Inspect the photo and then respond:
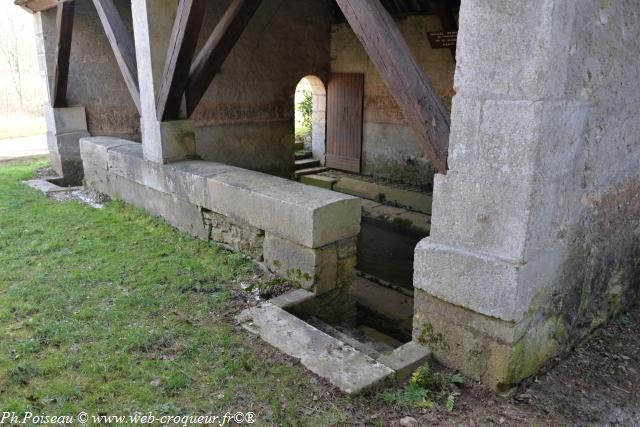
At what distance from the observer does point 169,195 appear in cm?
570

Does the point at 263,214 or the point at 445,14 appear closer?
the point at 263,214

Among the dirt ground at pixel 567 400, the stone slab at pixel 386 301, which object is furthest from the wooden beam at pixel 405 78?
the stone slab at pixel 386 301

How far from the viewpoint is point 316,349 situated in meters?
3.19

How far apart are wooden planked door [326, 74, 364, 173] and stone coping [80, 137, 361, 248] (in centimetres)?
565

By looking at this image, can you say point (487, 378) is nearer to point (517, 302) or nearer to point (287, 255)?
point (517, 302)

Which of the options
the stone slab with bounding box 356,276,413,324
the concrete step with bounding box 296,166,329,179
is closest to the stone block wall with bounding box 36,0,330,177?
the concrete step with bounding box 296,166,329,179

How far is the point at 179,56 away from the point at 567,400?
15.6ft

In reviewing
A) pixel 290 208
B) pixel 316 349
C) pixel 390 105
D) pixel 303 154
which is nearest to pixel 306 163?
pixel 303 154

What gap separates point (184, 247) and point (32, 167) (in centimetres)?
648

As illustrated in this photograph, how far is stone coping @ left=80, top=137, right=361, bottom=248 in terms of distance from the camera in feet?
12.7

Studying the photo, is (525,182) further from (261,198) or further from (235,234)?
(235,234)

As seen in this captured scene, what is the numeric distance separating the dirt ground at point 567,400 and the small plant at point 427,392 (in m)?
0.05

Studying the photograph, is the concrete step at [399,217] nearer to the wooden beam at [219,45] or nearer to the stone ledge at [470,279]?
the wooden beam at [219,45]

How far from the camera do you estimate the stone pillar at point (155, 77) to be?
555cm
